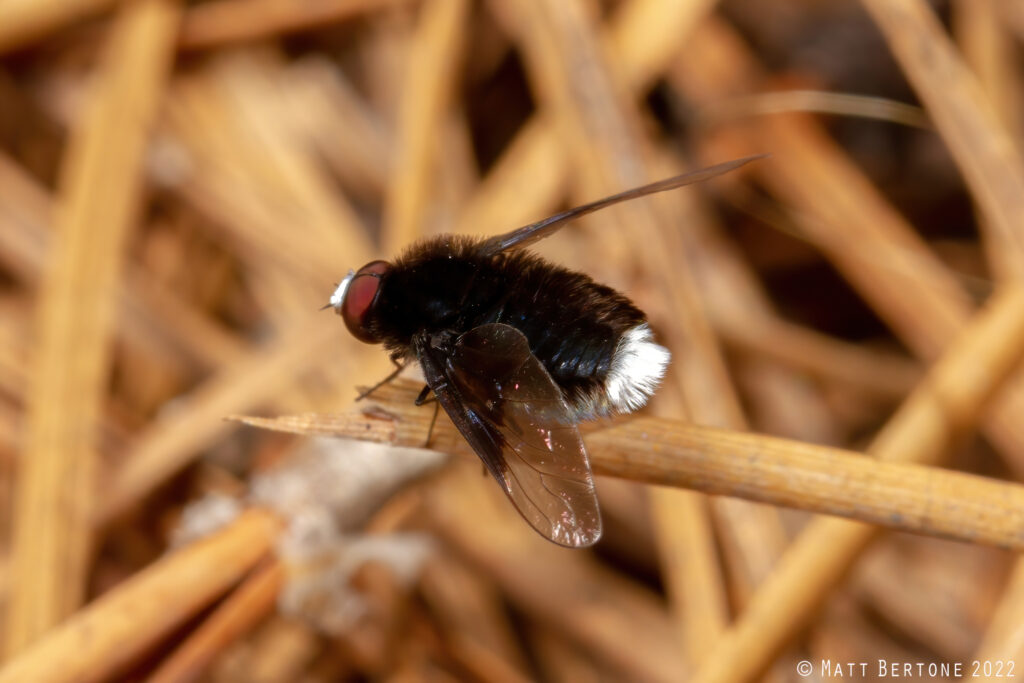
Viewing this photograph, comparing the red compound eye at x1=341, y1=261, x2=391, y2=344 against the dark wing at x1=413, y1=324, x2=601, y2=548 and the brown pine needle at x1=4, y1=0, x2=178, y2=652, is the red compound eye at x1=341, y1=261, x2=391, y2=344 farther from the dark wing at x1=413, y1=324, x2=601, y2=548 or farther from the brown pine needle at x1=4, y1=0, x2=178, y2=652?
the brown pine needle at x1=4, y1=0, x2=178, y2=652

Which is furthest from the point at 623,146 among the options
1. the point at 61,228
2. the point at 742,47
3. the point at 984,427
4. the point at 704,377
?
the point at 61,228

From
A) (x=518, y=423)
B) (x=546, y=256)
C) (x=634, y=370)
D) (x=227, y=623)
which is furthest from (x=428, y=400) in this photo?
(x=546, y=256)

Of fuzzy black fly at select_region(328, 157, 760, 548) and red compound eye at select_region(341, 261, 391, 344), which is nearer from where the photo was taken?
fuzzy black fly at select_region(328, 157, 760, 548)

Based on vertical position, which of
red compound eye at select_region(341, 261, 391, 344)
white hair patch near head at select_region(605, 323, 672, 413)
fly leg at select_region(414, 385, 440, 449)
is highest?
red compound eye at select_region(341, 261, 391, 344)

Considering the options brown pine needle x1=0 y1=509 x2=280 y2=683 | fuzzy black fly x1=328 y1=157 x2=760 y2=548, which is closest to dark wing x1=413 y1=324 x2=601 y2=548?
fuzzy black fly x1=328 y1=157 x2=760 y2=548

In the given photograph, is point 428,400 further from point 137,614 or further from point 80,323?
point 80,323

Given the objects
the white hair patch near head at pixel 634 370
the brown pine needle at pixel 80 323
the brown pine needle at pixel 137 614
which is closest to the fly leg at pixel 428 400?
the white hair patch near head at pixel 634 370
